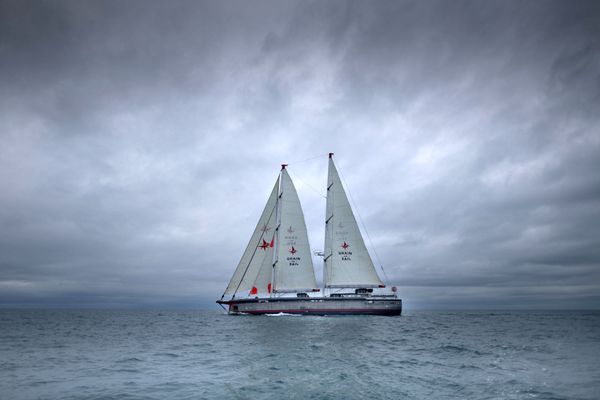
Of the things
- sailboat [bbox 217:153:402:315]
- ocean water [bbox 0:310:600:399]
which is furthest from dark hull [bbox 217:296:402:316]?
ocean water [bbox 0:310:600:399]

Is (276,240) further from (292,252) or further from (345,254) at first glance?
(345,254)

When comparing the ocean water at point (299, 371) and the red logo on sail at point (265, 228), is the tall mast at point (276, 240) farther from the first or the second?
the ocean water at point (299, 371)

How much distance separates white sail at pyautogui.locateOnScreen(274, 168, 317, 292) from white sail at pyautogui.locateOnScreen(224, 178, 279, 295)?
255 cm

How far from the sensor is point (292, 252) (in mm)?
66875

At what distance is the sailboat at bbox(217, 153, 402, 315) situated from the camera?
66.6m

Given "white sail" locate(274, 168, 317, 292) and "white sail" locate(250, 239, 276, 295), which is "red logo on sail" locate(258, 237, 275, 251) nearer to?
"white sail" locate(250, 239, 276, 295)

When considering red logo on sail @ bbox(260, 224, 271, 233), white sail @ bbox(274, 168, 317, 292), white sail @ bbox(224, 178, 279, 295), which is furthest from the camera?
red logo on sail @ bbox(260, 224, 271, 233)

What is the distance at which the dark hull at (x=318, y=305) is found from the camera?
Result: 211ft

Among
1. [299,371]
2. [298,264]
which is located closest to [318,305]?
[298,264]

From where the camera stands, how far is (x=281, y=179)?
223 feet

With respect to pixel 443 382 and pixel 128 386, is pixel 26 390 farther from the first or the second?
pixel 443 382

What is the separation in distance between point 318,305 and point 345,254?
33.6 feet

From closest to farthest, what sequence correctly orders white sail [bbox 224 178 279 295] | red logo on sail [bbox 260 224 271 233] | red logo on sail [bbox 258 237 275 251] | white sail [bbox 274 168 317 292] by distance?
white sail [bbox 274 168 317 292] < white sail [bbox 224 178 279 295] < red logo on sail [bbox 258 237 275 251] < red logo on sail [bbox 260 224 271 233]

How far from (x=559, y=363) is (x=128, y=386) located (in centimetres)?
2603
